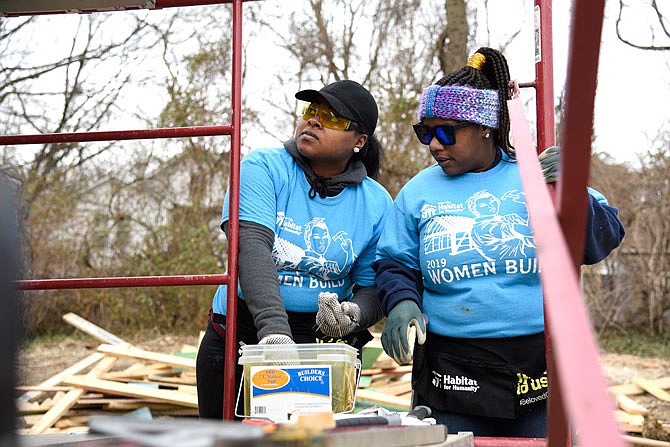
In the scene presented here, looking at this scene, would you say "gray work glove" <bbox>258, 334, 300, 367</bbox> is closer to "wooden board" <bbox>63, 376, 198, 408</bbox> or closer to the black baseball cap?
the black baseball cap

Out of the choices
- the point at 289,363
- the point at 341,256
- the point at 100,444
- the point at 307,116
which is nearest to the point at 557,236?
the point at 100,444

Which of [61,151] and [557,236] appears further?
[61,151]

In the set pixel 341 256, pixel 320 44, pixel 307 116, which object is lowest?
pixel 341 256

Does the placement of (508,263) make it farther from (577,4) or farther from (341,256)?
(577,4)

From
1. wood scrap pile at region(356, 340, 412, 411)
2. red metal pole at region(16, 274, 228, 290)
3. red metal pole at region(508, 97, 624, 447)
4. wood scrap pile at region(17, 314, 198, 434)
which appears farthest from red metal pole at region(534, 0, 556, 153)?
wood scrap pile at region(17, 314, 198, 434)

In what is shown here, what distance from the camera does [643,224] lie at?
1036cm

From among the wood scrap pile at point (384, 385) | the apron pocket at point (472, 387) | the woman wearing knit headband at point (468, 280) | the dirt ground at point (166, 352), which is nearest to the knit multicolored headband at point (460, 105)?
the woman wearing knit headband at point (468, 280)

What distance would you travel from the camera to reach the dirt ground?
26.8 ft

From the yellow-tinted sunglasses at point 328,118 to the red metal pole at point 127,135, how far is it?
12.0 inches

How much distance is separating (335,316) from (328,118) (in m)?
0.67

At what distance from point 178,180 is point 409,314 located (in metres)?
9.02

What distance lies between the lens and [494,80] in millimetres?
2586

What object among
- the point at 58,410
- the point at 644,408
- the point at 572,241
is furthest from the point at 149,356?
the point at 572,241

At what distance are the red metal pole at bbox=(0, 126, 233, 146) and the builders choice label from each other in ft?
2.60
